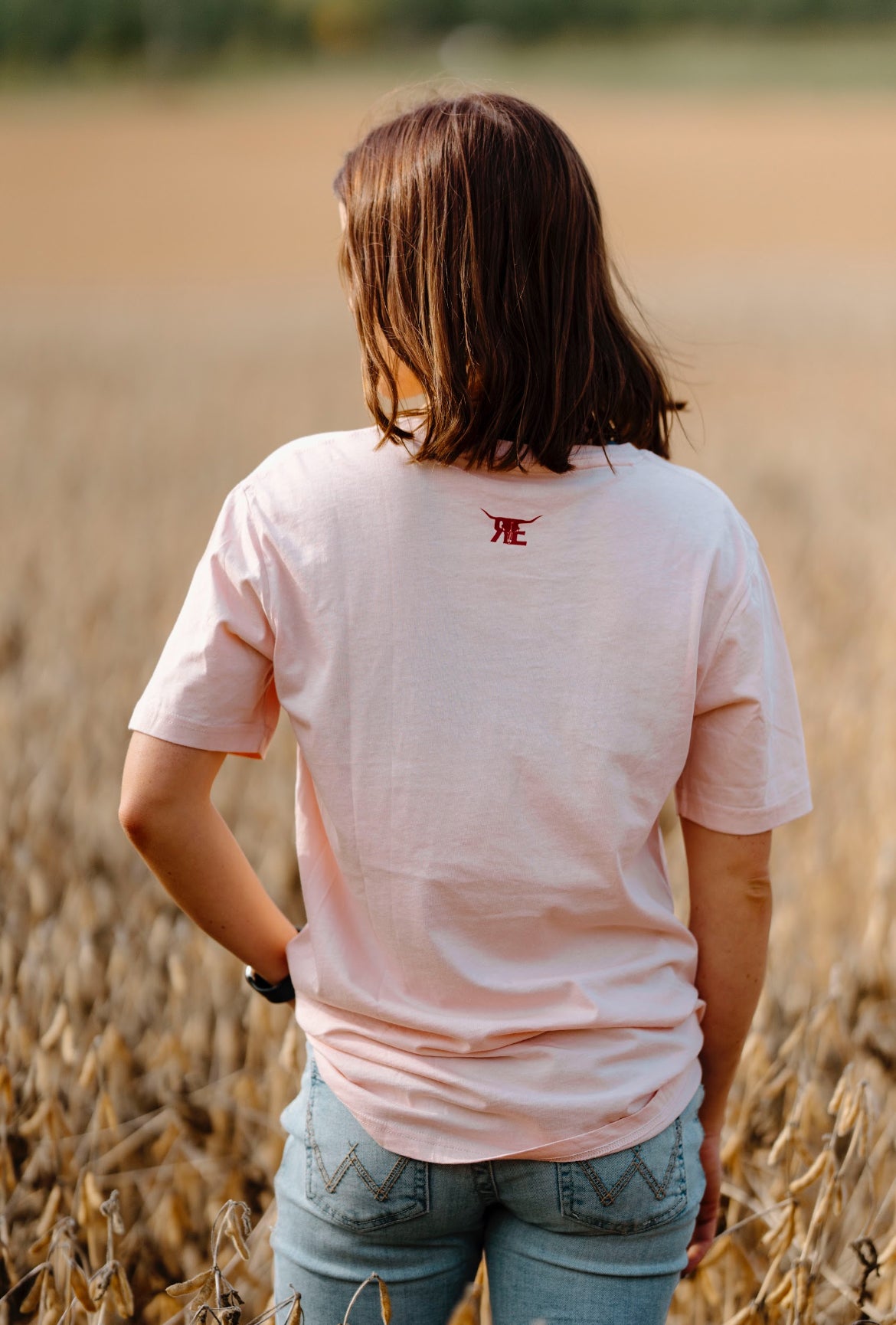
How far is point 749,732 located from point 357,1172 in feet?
1.37

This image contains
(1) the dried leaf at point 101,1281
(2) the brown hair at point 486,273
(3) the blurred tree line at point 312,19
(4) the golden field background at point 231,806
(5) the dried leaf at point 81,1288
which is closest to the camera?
(2) the brown hair at point 486,273

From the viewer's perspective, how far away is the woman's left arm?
0.91 metres

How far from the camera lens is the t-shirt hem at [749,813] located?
912 millimetres

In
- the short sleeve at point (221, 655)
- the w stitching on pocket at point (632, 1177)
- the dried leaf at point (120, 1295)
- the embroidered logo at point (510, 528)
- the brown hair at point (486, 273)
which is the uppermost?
the brown hair at point (486, 273)

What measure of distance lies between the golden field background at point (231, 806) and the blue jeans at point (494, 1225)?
6 cm

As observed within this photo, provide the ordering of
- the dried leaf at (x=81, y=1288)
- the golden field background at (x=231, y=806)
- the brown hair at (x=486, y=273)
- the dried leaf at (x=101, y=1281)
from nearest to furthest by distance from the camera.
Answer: the brown hair at (x=486, y=273) < the dried leaf at (x=101, y=1281) < the dried leaf at (x=81, y=1288) < the golden field background at (x=231, y=806)

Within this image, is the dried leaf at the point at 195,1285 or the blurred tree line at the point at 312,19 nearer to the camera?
the dried leaf at the point at 195,1285

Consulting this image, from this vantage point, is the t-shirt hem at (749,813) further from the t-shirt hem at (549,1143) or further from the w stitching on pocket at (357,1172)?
the w stitching on pocket at (357,1172)

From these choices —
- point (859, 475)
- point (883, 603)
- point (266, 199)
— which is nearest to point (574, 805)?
point (883, 603)

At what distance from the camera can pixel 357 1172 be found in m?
0.89

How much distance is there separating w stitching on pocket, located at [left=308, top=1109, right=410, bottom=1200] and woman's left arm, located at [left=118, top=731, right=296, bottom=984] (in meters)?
0.18

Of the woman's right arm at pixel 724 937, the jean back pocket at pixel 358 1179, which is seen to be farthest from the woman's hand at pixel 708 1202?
the jean back pocket at pixel 358 1179

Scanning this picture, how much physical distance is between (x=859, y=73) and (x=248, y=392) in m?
47.0

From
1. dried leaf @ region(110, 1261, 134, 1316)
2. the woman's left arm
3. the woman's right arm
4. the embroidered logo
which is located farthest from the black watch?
the embroidered logo
